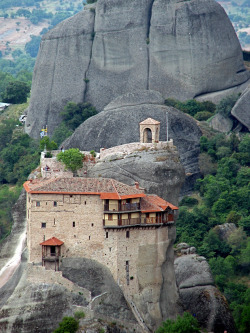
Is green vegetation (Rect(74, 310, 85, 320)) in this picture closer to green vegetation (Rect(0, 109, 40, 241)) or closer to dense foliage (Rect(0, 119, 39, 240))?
green vegetation (Rect(0, 109, 40, 241))

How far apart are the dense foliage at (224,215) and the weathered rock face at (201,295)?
1171mm

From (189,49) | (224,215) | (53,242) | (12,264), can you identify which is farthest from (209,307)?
(189,49)

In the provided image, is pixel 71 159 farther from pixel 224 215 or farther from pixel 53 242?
pixel 224 215

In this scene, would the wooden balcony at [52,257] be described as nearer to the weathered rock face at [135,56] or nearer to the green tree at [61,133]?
the green tree at [61,133]

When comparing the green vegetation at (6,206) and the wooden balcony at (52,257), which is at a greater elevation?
the green vegetation at (6,206)

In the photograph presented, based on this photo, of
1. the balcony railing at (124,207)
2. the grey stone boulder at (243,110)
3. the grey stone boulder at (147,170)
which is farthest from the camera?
the grey stone boulder at (243,110)

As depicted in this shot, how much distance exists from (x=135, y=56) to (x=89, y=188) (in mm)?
47016

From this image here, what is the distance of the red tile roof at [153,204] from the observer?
3782 inches

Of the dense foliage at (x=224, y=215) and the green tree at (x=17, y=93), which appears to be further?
the green tree at (x=17, y=93)

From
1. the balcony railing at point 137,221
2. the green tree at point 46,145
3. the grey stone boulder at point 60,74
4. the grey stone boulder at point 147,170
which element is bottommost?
the balcony railing at point 137,221

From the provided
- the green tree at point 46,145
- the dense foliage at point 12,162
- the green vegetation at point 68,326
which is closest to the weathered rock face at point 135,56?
the dense foliage at point 12,162

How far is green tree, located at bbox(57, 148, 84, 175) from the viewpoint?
103 meters

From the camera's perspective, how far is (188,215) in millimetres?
117312

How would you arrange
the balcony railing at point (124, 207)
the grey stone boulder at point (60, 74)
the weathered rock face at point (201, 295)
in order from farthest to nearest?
the grey stone boulder at point (60, 74) → the weathered rock face at point (201, 295) → the balcony railing at point (124, 207)
